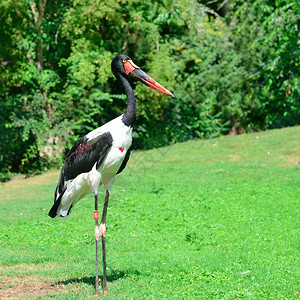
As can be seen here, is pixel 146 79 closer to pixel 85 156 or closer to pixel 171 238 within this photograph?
pixel 85 156

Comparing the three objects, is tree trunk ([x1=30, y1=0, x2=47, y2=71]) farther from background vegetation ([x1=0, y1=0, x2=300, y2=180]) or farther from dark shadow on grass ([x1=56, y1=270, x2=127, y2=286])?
dark shadow on grass ([x1=56, y1=270, x2=127, y2=286])

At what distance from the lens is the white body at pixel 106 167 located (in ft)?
19.5

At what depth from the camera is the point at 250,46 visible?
2208 cm

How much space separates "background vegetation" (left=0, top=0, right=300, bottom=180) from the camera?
63.7 ft

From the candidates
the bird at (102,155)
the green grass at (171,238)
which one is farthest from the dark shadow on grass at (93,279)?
the bird at (102,155)

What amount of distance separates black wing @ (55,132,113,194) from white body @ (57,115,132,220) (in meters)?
0.05

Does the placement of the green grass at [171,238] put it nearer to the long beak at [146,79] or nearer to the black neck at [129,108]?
the black neck at [129,108]

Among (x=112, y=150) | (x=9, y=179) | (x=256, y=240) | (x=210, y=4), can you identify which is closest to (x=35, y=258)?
(x=112, y=150)

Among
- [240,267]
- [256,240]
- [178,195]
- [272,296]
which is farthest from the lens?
[178,195]

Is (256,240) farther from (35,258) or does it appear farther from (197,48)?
(197,48)

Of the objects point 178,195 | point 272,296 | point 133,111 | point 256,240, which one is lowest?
point 178,195

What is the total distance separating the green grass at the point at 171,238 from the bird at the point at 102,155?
82 cm

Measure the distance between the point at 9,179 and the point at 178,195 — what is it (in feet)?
27.1

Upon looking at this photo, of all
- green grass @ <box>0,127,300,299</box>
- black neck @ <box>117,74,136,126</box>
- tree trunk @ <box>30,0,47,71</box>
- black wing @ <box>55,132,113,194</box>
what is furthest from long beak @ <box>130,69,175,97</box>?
tree trunk @ <box>30,0,47,71</box>
